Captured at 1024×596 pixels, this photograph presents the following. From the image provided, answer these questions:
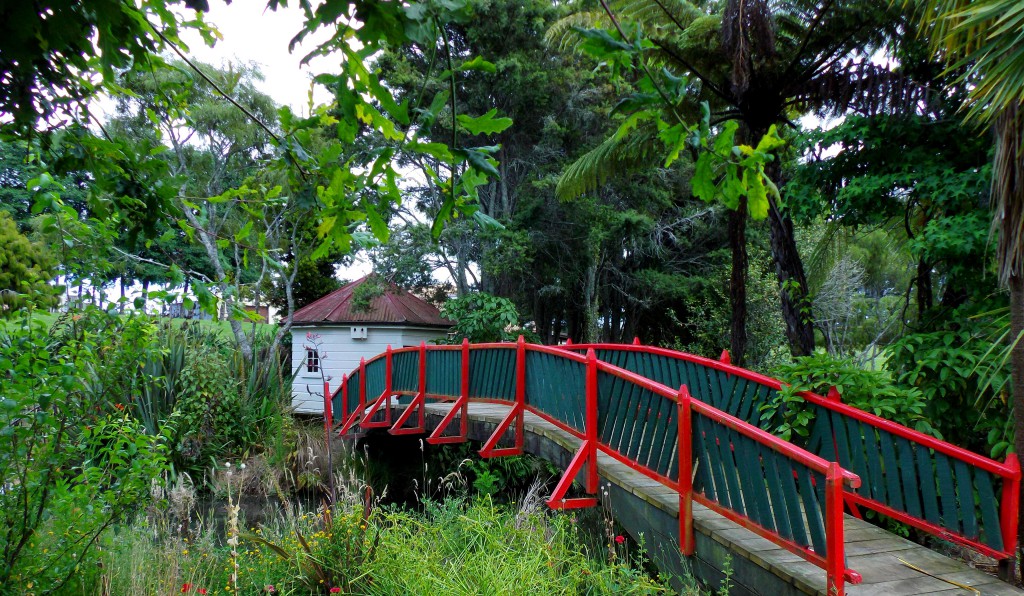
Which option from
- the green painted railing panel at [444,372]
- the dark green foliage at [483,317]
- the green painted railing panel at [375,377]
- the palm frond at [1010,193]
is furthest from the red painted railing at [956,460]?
the dark green foliage at [483,317]

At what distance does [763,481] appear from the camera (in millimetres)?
4184

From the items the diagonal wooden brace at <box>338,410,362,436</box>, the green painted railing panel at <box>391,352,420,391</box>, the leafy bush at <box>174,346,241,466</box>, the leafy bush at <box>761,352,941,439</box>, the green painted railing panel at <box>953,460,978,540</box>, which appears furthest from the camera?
the diagonal wooden brace at <box>338,410,362,436</box>

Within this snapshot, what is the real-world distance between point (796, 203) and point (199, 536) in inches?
272

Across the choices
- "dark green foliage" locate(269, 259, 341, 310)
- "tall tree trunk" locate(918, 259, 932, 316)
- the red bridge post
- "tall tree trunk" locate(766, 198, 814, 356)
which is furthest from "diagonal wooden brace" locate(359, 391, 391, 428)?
"dark green foliage" locate(269, 259, 341, 310)

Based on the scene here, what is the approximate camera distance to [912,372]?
5.62m

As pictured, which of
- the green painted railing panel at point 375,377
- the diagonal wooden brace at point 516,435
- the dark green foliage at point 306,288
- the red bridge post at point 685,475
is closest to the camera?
the red bridge post at point 685,475

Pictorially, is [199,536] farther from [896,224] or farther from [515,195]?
[515,195]

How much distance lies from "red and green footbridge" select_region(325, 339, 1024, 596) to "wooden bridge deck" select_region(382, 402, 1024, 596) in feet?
0.04

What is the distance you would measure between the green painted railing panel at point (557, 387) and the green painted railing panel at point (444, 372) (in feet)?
6.86

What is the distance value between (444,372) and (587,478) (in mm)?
4368

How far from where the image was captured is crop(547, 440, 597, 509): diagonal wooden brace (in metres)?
5.75

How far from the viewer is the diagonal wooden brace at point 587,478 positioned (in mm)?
5754

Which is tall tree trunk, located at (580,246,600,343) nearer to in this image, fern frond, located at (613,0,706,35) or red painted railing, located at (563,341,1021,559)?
fern frond, located at (613,0,706,35)

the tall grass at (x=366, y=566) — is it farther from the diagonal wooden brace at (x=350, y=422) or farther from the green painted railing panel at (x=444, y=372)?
the diagonal wooden brace at (x=350, y=422)
